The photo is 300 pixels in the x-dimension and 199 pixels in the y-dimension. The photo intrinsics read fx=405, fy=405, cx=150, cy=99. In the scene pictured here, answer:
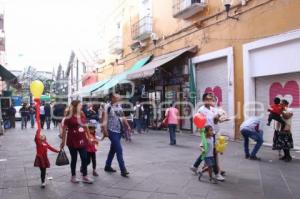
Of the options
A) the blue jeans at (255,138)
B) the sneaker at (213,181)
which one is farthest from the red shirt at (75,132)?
the blue jeans at (255,138)

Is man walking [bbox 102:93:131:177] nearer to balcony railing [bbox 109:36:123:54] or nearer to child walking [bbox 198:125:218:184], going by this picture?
child walking [bbox 198:125:218:184]

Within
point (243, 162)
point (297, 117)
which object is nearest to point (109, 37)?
point (297, 117)

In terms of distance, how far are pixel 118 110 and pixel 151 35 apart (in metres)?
12.6

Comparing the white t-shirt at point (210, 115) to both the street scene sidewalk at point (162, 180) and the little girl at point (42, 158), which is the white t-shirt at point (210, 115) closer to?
the street scene sidewalk at point (162, 180)

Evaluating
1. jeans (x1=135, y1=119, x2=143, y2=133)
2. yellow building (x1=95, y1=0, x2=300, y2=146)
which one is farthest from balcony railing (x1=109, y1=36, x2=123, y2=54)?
jeans (x1=135, y1=119, x2=143, y2=133)

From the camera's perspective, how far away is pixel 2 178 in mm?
7797

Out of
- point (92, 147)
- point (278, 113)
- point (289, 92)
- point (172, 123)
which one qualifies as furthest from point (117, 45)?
point (92, 147)

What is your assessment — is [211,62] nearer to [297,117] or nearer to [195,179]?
[297,117]

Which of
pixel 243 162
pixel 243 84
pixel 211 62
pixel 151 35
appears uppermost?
pixel 151 35

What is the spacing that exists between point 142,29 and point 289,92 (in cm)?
1085

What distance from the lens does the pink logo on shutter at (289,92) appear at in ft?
38.2

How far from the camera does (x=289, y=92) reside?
11906 millimetres

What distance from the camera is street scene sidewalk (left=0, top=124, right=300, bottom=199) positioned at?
21.0ft

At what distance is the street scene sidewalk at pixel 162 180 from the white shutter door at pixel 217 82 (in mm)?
3921
